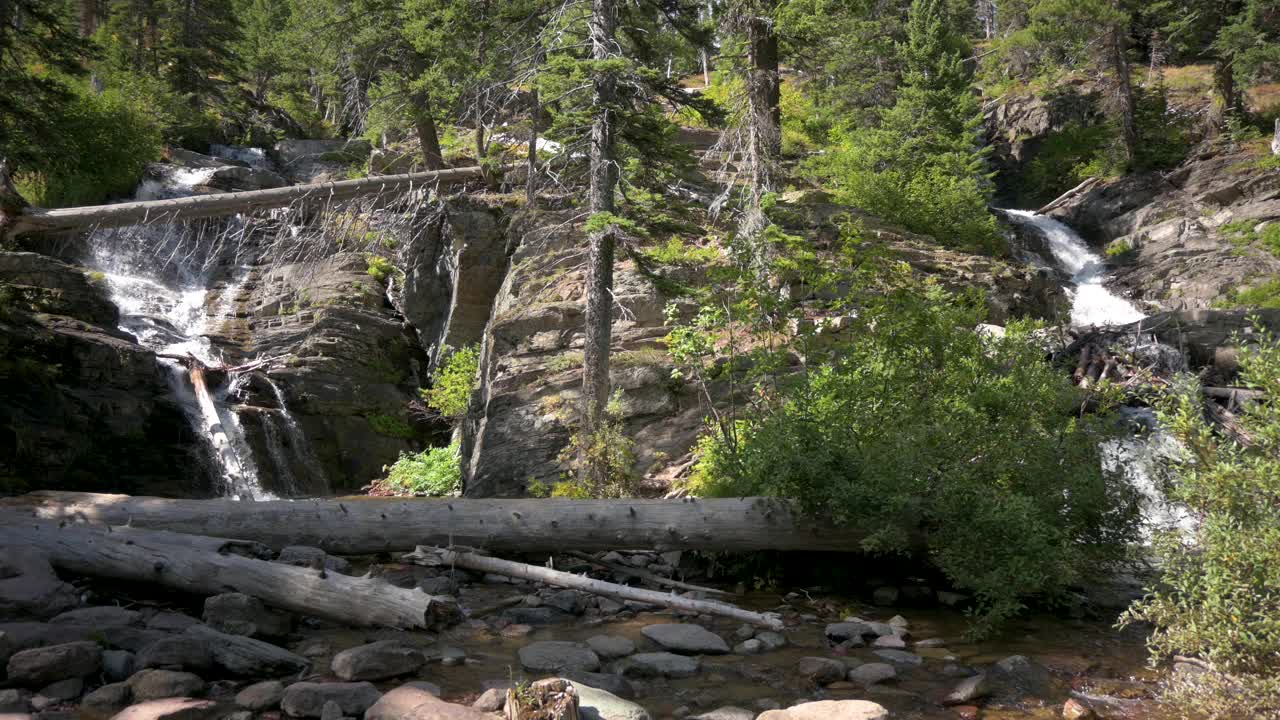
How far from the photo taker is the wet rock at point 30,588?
Result: 6.40m

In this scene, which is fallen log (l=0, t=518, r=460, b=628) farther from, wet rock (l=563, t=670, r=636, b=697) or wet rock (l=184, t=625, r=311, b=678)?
wet rock (l=563, t=670, r=636, b=697)

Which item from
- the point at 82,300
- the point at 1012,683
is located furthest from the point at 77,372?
the point at 1012,683

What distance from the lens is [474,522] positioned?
9.05m

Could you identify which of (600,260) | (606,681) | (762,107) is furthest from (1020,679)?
(762,107)

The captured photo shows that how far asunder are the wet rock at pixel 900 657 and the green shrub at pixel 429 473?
12293 mm

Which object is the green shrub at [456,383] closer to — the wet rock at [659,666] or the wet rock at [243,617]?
the wet rock at [243,617]

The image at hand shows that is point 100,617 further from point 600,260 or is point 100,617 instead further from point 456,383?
point 456,383

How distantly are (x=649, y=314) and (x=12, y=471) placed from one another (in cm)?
1119

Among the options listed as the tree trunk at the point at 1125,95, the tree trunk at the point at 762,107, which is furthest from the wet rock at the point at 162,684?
the tree trunk at the point at 1125,95

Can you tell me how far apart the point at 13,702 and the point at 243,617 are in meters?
1.92

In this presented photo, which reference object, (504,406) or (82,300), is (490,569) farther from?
(82,300)

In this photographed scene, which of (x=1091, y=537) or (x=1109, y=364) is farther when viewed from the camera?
(x=1109, y=364)

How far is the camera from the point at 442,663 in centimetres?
626

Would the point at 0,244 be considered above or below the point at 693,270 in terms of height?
above
